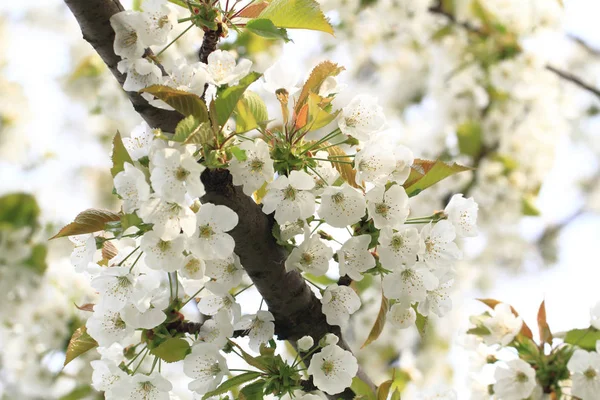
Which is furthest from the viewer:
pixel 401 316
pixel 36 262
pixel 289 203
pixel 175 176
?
pixel 36 262

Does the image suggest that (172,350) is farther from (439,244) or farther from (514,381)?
(514,381)

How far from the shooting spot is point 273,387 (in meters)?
0.87

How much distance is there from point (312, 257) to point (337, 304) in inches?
4.1

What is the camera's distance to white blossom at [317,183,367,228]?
800 millimetres

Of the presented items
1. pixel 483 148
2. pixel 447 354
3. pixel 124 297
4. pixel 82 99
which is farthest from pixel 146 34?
pixel 447 354

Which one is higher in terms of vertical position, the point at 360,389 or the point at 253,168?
the point at 253,168

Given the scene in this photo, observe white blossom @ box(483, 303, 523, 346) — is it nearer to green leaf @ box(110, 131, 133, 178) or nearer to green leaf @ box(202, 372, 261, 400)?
green leaf @ box(202, 372, 261, 400)

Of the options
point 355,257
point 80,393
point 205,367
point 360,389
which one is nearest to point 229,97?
point 355,257

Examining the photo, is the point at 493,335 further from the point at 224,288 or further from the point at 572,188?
the point at 572,188

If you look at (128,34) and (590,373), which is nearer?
(128,34)

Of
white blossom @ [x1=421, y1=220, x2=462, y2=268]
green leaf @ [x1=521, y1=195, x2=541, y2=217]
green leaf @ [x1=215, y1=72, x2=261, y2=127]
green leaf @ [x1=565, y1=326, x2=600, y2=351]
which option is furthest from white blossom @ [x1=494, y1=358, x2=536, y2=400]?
green leaf @ [x1=521, y1=195, x2=541, y2=217]

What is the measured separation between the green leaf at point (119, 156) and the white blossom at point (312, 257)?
0.80 ft

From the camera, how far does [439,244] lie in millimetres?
854

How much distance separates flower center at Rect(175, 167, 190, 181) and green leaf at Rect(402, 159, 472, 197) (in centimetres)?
32
